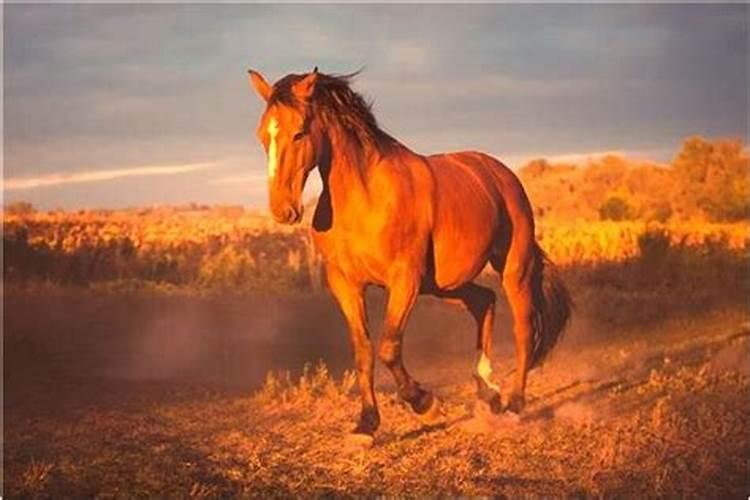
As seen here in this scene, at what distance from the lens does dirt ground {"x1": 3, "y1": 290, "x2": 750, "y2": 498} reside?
553cm

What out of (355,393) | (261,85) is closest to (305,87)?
(261,85)

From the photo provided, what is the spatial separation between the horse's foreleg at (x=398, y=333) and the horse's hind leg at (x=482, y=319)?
88 cm

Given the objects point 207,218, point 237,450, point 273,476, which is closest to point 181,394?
point 237,450

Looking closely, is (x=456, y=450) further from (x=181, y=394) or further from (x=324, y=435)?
(x=181, y=394)

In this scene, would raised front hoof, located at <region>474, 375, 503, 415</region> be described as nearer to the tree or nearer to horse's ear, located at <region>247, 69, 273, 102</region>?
horse's ear, located at <region>247, 69, 273, 102</region>

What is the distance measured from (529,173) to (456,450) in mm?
5077

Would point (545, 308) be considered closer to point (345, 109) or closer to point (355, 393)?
point (355, 393)

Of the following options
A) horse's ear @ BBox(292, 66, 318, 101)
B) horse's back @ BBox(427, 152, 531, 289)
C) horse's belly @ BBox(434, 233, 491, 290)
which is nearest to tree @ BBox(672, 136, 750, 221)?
horse's back @ BBox(427, 152, 531, 289)

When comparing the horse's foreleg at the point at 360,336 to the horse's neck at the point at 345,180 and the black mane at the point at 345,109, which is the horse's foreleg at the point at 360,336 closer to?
the horse's neck at the point at 345,180

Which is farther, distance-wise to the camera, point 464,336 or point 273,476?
point 464,336

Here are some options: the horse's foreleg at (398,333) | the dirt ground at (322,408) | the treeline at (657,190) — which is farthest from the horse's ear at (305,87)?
the treeline at (657,190)

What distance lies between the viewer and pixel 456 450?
6.00m

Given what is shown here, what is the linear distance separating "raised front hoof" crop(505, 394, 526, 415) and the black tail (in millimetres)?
294

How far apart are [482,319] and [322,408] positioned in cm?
141
